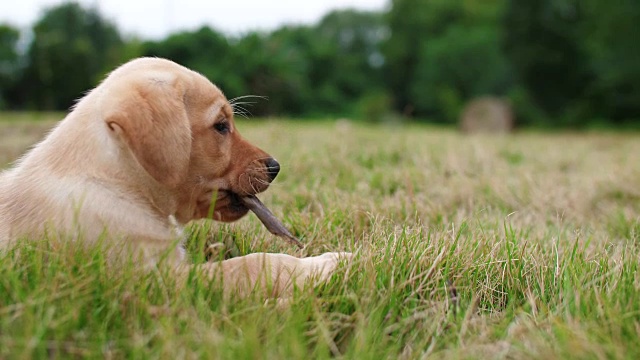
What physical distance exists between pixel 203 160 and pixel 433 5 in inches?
1477

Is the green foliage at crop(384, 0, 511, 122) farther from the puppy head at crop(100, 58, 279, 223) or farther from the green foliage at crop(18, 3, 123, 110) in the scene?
the puppy head at crop(100, 58, 279, 223)

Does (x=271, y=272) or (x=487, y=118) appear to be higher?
(x=271, y=272)

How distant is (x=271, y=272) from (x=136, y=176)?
2.10 feet

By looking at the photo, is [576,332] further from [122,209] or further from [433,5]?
[433,5]

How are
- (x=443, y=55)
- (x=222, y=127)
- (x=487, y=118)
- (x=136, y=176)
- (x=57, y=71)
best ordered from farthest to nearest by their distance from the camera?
(x=443, y=55) → (x=57, y=71) → (x=487, y=118) → (x=222, y=127) → (x=136, y=176)

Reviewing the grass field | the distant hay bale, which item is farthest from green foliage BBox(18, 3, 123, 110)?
the grass field

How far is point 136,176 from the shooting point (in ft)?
7.15

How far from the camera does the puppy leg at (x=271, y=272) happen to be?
182 cm

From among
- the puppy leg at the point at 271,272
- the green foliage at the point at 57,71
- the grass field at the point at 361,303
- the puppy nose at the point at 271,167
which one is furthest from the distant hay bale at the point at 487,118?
the puppy leg at the point at 271,272

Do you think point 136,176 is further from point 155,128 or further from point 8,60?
point 8,60

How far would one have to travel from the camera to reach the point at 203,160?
2.43m

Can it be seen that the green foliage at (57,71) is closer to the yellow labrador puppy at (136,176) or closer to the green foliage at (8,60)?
the green foliage at (8,60)

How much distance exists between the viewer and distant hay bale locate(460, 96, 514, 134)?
16922mm

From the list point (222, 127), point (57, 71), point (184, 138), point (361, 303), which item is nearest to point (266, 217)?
point (222, 127)
